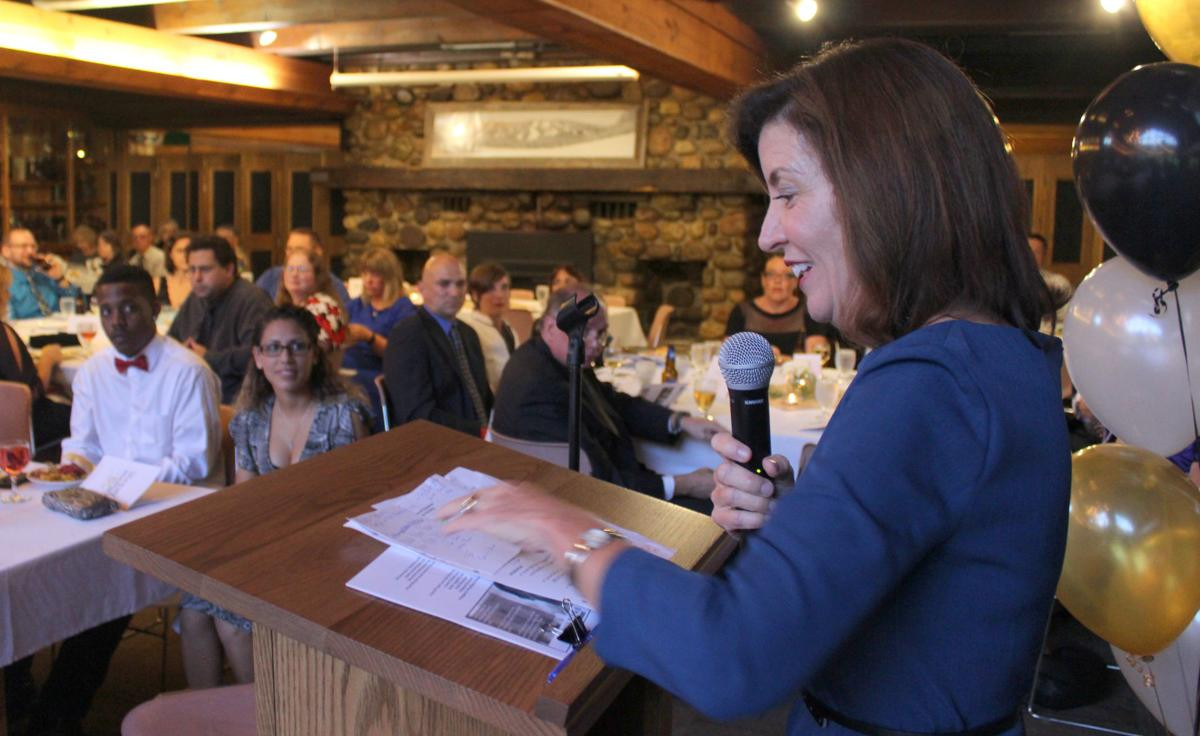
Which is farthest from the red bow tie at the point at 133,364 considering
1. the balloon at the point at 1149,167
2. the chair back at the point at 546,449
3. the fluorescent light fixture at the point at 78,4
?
the fluorescent light fixture at the point at 78,4

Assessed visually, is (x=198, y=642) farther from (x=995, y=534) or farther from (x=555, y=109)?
(x=555, y=109)

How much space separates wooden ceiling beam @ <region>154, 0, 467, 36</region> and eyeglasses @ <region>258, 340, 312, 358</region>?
5.48m

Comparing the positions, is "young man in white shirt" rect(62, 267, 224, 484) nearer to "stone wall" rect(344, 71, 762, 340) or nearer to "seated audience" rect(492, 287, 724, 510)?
"seated audience" rect(492, 287, 724, 510)

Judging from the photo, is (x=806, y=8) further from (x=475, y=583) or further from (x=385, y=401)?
(x=475, y=583)

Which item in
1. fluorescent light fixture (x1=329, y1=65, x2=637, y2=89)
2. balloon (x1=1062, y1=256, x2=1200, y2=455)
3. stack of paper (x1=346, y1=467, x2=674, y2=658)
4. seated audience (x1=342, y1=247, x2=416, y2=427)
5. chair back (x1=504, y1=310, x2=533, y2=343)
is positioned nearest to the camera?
stack of paper (x1=346, y1=467, x2=674, y2=658)

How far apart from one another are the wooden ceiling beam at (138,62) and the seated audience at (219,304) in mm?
3175

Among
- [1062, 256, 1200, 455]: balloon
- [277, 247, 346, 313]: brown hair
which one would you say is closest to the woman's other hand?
[1062, 256, 1200, 455]: balloon

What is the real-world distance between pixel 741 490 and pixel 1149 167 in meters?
1.35

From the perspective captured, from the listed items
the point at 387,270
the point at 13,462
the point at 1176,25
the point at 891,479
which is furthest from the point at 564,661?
the point at 387,270

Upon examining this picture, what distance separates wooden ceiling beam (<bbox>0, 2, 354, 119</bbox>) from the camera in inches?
293

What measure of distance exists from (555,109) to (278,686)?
950 cm

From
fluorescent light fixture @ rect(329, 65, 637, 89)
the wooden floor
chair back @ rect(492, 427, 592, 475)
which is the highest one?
fluorescent light fixture @ rect(329, 65, 637, 89)

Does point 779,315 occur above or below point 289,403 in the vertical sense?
above

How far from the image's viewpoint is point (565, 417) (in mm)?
3691
